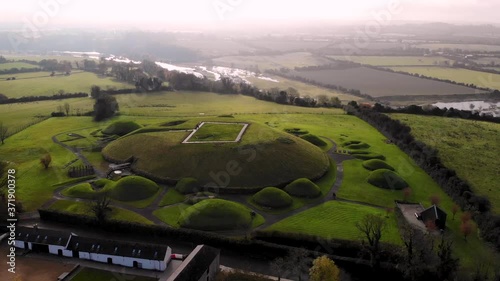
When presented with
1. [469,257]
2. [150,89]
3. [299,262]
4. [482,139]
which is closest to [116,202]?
[299,262]

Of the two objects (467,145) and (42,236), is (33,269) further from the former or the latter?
(467,145)

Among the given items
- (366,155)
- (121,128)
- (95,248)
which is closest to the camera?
(95,248)

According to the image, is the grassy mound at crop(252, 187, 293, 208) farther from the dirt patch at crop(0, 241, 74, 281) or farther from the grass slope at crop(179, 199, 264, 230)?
the dirt patch at crop(0, 241, 74, 281)

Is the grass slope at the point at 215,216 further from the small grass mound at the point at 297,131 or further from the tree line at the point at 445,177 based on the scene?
the small grass mound at the point at 297,131

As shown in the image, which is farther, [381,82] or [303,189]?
[381,82]

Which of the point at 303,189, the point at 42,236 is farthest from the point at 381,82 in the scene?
the point at 42,236

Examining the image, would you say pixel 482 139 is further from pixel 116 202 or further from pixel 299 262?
pixel 116 202

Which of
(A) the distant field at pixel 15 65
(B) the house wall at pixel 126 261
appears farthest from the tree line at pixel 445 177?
(A) the distant field at pixel 15 65
